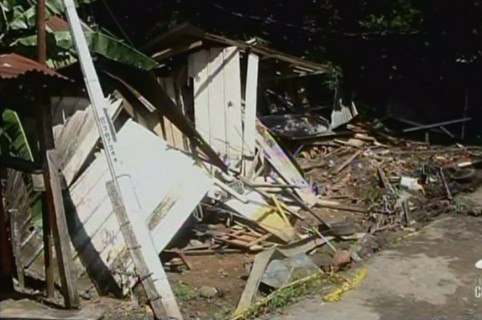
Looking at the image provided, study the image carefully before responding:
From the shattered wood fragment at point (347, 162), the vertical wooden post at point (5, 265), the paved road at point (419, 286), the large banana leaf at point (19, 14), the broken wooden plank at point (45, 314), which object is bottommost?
the broken wooden plank at point (45, 314)

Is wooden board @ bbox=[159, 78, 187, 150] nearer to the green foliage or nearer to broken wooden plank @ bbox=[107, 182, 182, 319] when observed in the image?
the green foliage

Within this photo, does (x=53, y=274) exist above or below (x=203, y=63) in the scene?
below

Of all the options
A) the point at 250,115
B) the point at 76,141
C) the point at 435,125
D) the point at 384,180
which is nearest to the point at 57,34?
the point at 76,141

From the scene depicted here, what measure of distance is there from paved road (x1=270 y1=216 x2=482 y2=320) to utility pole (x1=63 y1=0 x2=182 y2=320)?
2.97 ft

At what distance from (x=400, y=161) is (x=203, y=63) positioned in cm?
381

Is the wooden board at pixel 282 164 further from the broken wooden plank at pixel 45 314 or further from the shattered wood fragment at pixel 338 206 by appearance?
the broken wooden plank at pixel 45 314

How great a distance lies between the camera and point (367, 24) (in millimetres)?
14164

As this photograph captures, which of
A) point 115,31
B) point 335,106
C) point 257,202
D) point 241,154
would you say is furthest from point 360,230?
point 115,31

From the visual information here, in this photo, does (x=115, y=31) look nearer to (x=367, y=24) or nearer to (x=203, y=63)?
(x=203, y=63)

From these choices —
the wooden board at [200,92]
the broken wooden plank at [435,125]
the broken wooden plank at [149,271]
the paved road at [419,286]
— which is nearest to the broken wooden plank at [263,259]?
the paved road at [419,286]

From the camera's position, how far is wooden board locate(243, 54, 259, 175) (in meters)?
9.16

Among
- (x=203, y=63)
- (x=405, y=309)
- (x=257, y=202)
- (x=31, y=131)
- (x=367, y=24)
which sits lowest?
(x=405, y=309)

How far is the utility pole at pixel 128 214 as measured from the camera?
554cm

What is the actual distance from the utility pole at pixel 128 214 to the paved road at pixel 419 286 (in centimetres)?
91
